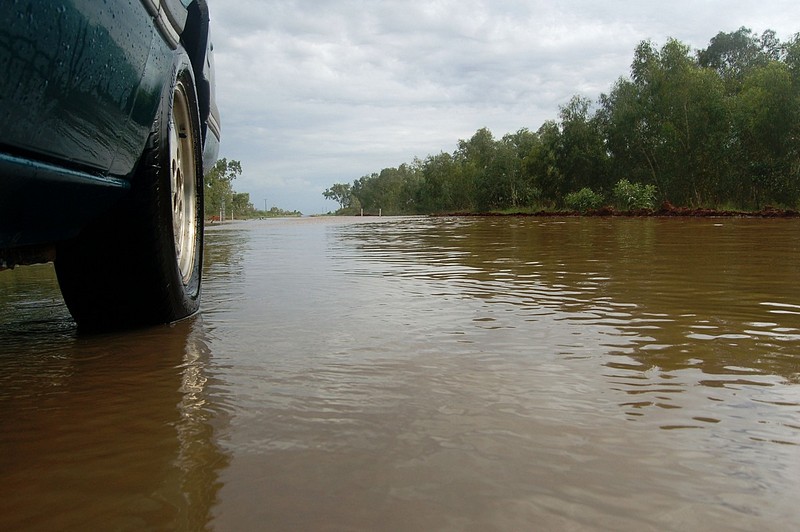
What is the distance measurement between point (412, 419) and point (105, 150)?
1.16 meters

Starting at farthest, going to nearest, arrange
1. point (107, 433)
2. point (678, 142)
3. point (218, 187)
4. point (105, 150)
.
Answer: point (218, 187) < point (678, 142) < point (105, 150) < point (107, 433)

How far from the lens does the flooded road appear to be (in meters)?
1.04

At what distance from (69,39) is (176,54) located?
111cm

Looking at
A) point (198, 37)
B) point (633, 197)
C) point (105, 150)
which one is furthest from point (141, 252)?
point (633, 197)

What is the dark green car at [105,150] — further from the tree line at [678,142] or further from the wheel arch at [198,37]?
the tree line at [678,142]

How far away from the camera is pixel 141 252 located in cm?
232

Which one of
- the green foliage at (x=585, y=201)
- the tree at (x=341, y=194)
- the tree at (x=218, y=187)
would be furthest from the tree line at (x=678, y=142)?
the tree at (x=341, y=194)

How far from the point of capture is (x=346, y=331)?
2562mm

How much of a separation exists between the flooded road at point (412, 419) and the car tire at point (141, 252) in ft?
0.46

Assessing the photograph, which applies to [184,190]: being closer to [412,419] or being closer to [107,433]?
[107,433]

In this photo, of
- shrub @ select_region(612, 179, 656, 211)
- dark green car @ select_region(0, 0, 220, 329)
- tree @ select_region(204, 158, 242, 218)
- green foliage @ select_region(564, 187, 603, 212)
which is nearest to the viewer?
dark green car @ select_region(0, 0, 220, 329)

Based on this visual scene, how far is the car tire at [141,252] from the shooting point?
7.39 ft

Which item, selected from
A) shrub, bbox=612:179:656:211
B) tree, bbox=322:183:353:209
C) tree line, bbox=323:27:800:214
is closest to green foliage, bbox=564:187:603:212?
tree line, bbox=323:27:800:214

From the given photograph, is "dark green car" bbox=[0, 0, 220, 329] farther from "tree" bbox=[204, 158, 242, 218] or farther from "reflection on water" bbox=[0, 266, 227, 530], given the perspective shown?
"tree" bbox=[204, 158, 242, 218]
